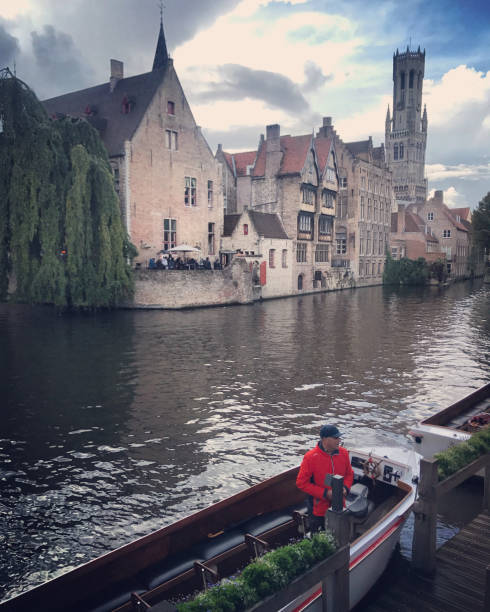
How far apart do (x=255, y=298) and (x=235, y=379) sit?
25496 millimetres

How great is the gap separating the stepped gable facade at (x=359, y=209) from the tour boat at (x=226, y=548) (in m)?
50.9

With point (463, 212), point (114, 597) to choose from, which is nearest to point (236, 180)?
point (114, 597)

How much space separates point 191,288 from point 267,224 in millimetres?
12987

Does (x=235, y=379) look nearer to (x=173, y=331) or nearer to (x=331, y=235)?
(x=173, y=331)

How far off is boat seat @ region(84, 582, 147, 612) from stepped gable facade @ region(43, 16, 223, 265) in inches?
1358

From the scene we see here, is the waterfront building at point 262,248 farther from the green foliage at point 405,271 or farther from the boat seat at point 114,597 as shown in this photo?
the boat seat at point 114,597

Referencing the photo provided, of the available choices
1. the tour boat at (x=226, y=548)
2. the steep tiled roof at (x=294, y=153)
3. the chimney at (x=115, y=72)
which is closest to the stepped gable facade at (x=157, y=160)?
the chimney at (x=115, y=72)

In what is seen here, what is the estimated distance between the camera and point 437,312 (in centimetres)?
3372

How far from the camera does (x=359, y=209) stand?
198 feet

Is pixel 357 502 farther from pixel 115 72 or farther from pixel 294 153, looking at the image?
pixel 294 153

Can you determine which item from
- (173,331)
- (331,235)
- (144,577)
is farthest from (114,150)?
(144,577)

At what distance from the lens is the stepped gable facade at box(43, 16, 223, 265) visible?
37875 mm

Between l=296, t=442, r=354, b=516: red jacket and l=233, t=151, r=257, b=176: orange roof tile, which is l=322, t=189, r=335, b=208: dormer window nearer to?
l=233, t=151, r=257, b=176: orange roof tile

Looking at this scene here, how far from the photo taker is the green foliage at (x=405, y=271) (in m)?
63.8
